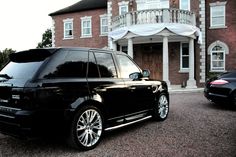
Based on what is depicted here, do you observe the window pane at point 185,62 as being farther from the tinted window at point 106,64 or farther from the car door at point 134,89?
the tinted window at point 106,64

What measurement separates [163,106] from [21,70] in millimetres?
3973

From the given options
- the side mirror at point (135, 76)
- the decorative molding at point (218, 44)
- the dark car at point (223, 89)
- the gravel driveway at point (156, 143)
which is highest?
the decorative molding at point (218, 44)

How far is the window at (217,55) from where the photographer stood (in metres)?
18.2

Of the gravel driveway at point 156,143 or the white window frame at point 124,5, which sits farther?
the white window frame at point 124,5

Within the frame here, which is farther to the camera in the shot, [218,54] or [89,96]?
[218,54]

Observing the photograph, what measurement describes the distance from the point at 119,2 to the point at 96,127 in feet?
56.1

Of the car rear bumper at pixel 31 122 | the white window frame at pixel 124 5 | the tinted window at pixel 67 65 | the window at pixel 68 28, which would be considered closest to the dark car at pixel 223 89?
the tinted window at pixel 67 65

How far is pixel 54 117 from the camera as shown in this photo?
4008 millimetres

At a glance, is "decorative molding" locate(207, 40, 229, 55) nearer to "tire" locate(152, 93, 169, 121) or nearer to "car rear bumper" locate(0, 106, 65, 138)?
"tire" locate(152, 93, 169, 121)

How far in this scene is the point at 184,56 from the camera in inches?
730

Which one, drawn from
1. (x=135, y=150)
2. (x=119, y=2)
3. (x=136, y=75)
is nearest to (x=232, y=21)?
(x=119, y=2)

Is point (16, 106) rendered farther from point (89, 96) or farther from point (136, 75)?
point (136, 75)

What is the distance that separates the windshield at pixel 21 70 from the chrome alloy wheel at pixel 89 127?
1.10 meters

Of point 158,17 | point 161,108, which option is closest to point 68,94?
point 161,108
